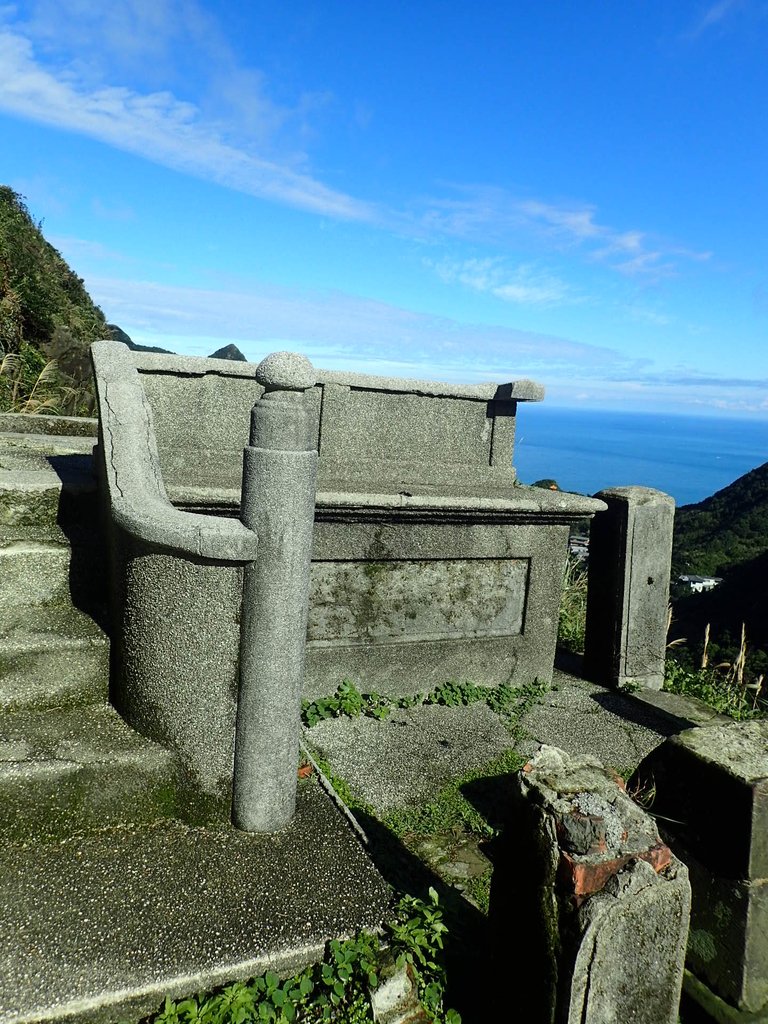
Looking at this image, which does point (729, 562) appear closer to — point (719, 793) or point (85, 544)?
point (719, 793)

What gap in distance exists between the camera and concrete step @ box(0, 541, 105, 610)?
2986 millimetres

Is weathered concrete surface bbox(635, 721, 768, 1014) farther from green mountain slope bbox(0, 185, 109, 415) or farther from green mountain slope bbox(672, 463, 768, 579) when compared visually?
green mountain slope bbox(672, 463, 768, 579)

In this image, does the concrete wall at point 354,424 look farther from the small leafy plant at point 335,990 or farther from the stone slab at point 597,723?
the small leafy plant at point 335,990

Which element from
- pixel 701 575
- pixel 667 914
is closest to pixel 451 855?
pixel 667 914

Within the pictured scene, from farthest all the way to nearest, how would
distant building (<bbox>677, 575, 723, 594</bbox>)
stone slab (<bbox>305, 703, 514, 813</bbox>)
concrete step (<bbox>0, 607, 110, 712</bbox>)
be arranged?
distant building (<bbox>677, 575, 723, 594</bbox>) < stone slab (<bbox>305, 703, 514, 813</bbox>) < concrete step (<bbox>0, 607, 110, 712</bbox>)

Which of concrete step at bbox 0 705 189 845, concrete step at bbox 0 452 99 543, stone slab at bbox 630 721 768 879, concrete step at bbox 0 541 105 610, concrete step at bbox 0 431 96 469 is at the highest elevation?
concrete step at bbox 0 431 96 469

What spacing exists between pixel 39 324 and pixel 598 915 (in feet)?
44.6

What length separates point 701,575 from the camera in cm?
1596

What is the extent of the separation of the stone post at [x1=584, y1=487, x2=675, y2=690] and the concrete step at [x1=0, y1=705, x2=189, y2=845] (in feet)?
Result: 12.0

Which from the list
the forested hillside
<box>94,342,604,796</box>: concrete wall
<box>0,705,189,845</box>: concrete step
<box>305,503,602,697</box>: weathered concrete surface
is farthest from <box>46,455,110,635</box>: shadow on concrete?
the forested hillside

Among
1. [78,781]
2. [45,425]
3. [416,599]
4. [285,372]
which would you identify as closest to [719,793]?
[285,372]

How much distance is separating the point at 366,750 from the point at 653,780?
1.96 m

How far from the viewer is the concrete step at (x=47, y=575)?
2.99 meters

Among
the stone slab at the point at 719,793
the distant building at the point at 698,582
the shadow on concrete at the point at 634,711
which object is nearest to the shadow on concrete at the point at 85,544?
the stone slab at the point at 719,793
